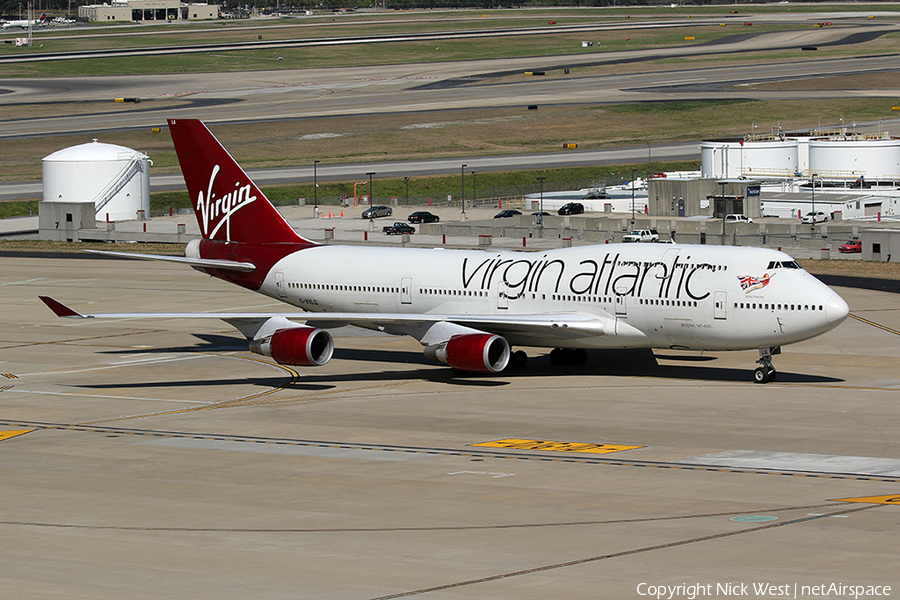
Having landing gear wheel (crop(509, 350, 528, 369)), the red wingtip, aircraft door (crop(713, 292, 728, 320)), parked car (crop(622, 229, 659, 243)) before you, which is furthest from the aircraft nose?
parked car (crop(622, 229, 659, 243))

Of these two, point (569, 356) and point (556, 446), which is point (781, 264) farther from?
point (556, 446)

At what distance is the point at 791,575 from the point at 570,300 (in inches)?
1098

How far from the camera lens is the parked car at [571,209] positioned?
5968 inches

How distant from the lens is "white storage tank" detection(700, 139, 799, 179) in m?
165

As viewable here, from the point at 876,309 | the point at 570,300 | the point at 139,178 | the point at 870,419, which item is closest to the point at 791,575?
the point at 870,419

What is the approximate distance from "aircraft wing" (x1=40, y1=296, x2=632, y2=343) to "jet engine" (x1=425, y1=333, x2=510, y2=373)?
0.97 m

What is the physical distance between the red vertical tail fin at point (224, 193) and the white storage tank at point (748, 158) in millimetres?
112245

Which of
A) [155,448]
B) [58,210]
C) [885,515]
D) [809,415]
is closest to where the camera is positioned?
[885,515]

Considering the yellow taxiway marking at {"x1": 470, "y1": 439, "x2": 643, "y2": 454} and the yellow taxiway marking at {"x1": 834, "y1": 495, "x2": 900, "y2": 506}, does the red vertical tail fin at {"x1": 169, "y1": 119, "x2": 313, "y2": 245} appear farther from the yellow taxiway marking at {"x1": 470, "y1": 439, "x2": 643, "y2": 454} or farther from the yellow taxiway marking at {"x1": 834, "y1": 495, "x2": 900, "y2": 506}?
the yellow taxiway marking at {"x1": 834, "y1": 495, "x2": 900, "y2": 506}

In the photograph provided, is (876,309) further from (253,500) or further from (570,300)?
(253,500)

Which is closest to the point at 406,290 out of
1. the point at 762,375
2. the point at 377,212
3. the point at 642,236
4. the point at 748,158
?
the point at 762,375

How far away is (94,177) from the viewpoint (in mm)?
133500

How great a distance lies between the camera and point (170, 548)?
27844 mm

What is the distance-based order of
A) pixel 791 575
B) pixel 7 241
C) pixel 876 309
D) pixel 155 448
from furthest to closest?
1. pixel 7 241
2. pixel 876 309
3. pixel 155 448
4. pixel 791 575
